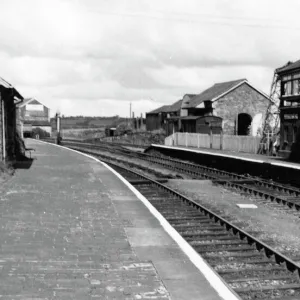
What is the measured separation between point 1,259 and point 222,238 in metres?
4.91

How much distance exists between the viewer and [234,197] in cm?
1733

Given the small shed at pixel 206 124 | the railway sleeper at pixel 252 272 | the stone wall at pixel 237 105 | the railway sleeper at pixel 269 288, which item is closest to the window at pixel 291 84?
the small shed at pixel 206 124

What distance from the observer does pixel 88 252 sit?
27.2ft

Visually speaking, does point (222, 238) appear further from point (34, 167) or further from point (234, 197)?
point (34, 167)

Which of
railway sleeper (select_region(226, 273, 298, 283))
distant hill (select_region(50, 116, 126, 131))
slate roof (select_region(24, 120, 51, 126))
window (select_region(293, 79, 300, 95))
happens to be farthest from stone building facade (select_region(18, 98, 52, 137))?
railway sleeper (select_region(226, 273, 298, 283))

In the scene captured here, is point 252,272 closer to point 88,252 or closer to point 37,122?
point 88,252

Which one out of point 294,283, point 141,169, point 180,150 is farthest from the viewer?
point 180,150

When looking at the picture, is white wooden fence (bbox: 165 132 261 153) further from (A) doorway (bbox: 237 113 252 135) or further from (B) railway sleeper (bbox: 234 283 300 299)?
(B) railway sleeper (bbox: 234 283 300 299)

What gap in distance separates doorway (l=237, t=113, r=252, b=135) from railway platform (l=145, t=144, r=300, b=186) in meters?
17.6

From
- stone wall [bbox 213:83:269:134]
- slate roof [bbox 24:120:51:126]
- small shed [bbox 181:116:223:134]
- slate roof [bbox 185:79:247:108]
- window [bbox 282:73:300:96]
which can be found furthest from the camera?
slate roof [bbox 24:120:51:126]

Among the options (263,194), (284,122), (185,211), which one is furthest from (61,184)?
(284,122)

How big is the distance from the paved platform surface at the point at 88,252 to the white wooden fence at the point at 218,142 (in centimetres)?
2261

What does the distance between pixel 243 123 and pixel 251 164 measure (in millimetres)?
28920

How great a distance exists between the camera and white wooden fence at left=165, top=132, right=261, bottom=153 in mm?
35750
